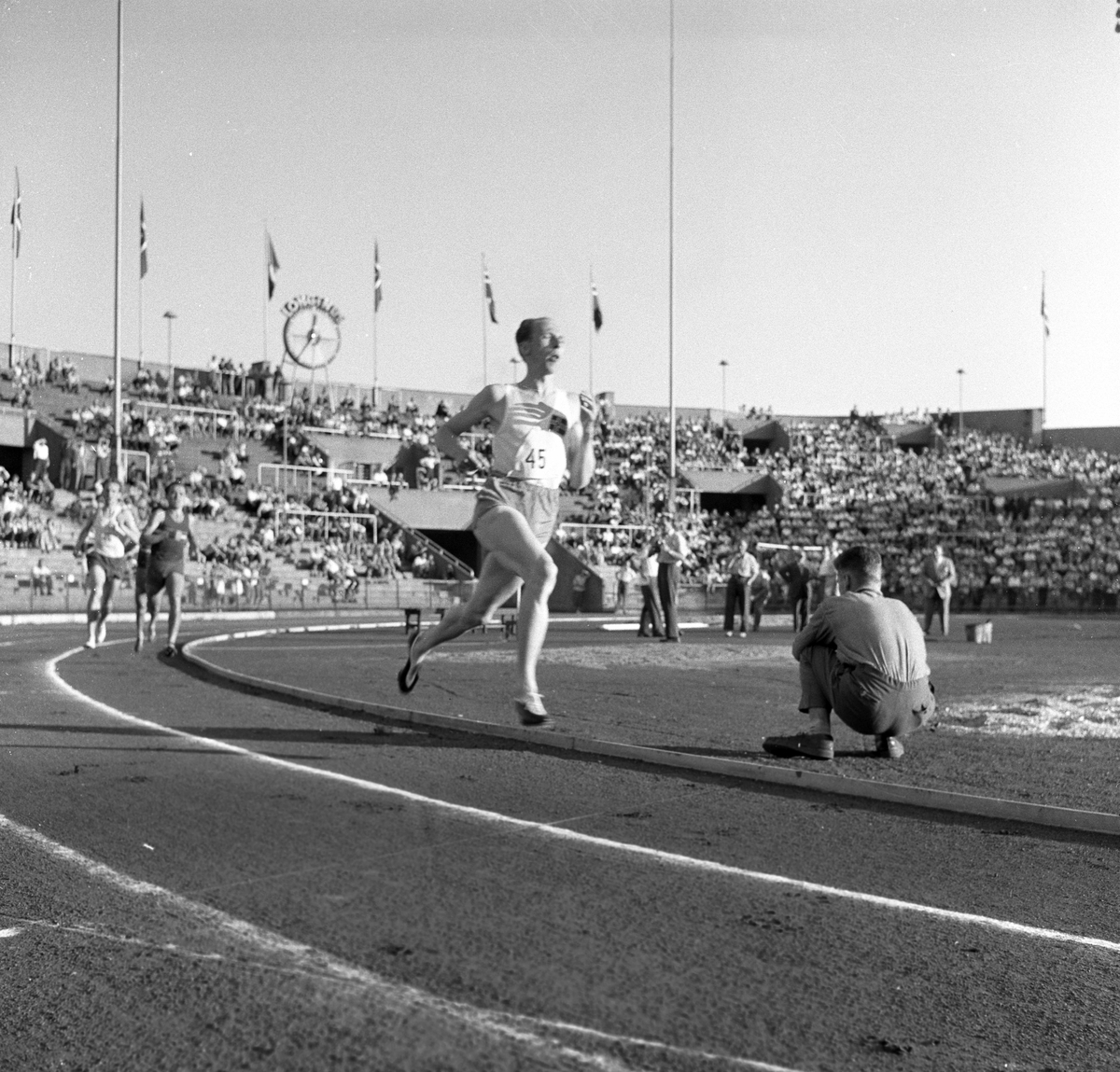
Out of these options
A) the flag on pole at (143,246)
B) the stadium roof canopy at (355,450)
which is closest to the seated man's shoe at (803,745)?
the stadium roof canopy at (355,450)

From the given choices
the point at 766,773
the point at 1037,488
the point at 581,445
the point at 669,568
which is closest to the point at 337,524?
the point at 669,568

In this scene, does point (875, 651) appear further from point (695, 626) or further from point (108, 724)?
point (695, 626)

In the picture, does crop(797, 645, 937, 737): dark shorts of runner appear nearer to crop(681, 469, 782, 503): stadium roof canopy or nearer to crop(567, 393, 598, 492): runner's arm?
crop(567, 393, 598, 492): runner's arm

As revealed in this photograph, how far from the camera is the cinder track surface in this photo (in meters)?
3.14

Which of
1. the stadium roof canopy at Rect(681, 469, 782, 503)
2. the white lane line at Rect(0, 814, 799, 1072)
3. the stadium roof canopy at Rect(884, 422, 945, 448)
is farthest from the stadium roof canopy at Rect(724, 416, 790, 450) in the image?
the white lane line at Rect(0, 814, 799, 1072)

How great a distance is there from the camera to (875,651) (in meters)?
7.53

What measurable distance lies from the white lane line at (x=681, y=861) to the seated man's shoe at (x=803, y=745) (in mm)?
2240

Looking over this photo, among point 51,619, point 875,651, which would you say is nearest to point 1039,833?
point 875,651

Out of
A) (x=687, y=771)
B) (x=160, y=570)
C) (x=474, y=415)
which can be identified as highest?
(x=474, y=415)

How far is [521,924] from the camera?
408 cm

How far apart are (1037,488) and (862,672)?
59.4 meters

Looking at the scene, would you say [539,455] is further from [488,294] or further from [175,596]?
[488,294]

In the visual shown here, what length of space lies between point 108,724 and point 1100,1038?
700cm

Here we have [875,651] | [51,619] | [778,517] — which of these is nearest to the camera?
[875,651]
